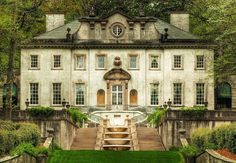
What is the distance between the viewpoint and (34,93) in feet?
218

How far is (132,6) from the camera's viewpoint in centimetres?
7994

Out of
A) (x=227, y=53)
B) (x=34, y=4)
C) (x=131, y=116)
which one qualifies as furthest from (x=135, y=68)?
(x=34, y=4)

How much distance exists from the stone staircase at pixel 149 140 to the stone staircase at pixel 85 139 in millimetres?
2780

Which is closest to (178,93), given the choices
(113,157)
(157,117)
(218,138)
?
(157,117)

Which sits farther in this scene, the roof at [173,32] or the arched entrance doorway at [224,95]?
A: the arched entrance doorway at [224,95]

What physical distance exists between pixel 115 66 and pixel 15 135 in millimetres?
30445

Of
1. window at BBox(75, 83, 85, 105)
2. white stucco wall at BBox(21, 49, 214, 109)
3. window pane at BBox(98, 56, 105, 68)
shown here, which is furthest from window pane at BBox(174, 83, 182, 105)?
window at BBox(75, 83, 85, 105)

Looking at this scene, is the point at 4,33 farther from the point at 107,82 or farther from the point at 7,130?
the point at 107,82

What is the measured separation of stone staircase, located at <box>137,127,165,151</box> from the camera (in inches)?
1829

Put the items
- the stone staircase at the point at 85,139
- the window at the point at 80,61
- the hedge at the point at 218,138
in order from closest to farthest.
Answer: the hedge at the point at 218,138
the stone staircase at the point at 85,139
the window at the point at 80,61

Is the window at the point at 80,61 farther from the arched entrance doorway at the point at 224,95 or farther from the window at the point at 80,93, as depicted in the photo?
the arched entrance doorway at the point at 224,95

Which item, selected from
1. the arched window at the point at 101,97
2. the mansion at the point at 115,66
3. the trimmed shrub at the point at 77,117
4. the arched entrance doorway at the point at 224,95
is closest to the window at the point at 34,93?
the mansion at the point at 115,66

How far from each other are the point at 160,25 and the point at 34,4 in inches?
784

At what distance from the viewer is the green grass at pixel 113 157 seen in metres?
36.8
